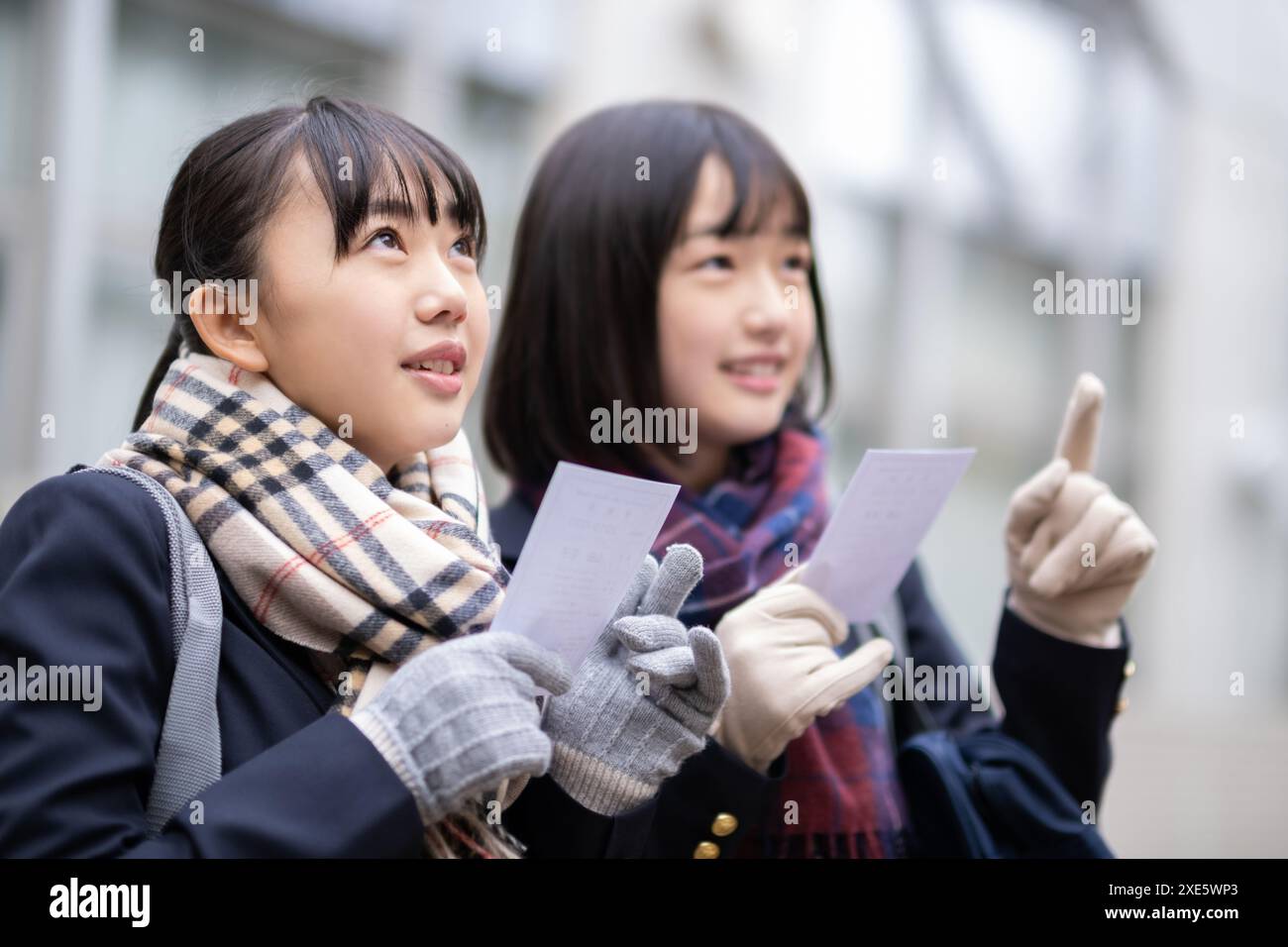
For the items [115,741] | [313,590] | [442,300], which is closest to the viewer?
[115,741]

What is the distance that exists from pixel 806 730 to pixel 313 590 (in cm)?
84

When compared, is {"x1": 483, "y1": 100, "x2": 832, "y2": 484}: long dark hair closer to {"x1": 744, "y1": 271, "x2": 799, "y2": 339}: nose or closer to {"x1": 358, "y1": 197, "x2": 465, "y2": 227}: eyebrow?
{"x1": 744, "y1": 271, "x2": 799, "y2": 339}: nose

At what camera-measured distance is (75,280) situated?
4.16 m

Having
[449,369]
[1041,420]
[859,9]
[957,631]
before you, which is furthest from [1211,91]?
[449,369]

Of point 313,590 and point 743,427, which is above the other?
point 743,427

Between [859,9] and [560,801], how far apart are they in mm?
6520

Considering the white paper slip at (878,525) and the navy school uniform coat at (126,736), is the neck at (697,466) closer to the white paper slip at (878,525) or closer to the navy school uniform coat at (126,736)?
the white paper slip at (878,525)

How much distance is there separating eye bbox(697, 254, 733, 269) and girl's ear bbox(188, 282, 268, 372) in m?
0.78

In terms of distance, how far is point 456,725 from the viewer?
1172 mm

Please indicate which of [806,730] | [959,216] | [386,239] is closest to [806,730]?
[806,730]

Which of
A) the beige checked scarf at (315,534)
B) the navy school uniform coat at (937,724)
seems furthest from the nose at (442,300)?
the navy school uniform coat at (937,724)

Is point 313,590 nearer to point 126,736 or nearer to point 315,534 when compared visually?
point 315,534

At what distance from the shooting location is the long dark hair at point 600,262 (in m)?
1.97

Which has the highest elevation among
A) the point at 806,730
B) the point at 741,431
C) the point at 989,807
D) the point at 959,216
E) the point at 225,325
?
the point at 959,216
